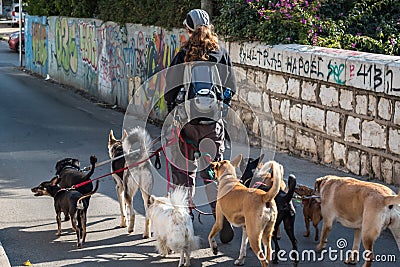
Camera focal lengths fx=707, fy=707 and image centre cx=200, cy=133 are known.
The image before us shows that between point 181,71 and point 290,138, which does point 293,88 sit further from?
point 181,71

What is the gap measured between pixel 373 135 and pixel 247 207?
4040mm

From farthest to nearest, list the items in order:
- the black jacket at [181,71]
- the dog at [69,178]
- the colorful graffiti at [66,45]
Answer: the colorful graffiti at [66,45], the dog at [69,178], the black jacket at [181,71]

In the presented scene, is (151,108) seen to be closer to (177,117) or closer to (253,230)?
(177,117)

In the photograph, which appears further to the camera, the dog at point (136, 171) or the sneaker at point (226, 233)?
the dog at point (136, 171)

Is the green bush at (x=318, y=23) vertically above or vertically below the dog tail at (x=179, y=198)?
above

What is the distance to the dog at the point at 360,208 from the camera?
604 cm

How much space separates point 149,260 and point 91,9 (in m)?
16.5

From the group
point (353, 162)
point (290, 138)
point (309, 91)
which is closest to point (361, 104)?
point (353, 162)

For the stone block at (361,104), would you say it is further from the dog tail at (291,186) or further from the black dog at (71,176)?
the black dog at (71,176)

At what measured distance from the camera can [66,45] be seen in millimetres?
24250

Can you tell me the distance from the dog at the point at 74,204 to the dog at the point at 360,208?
241cm

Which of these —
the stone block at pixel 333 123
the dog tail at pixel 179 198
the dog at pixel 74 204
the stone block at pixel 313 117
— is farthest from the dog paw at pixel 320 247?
the stone block at pixel 313 117

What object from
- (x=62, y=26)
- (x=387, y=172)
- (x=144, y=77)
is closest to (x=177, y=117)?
(x=387, y=172)

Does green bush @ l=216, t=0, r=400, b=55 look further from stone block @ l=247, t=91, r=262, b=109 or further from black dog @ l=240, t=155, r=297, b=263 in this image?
black dog @ l=240, t=155, r=297, b=263
